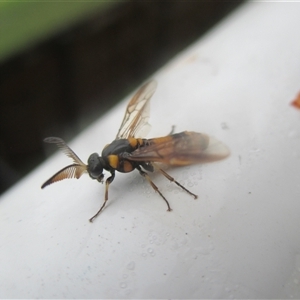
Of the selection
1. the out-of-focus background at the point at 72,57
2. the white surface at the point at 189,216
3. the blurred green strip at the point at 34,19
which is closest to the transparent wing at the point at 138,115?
the white surface at the point at 189,216

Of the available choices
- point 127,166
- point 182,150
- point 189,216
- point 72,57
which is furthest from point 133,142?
point 72,57

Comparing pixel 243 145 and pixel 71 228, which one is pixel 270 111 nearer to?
pixel 243 145

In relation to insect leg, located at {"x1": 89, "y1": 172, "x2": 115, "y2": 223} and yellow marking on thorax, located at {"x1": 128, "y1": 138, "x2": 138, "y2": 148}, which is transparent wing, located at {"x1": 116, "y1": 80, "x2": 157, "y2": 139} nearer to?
yellow marking on thorax, located at {"x1": 128, "y1": 138, "x2": 138, "y2": 148}

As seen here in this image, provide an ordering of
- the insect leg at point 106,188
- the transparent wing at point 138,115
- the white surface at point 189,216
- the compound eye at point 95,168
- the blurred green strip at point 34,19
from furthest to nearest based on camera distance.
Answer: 1. the blurred green strip at point 34,19
2. the transparent wing at point 138,115
3. the compound eye at point 95,168
4. the insect leg at point 106,188
5. the white surface at point 189,216

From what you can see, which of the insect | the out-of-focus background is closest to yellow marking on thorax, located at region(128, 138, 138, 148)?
the insect

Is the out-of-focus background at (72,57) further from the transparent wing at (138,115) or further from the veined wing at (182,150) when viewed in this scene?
the veined wing at (182,150)

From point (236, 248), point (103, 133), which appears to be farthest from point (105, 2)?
point (236, 248)
